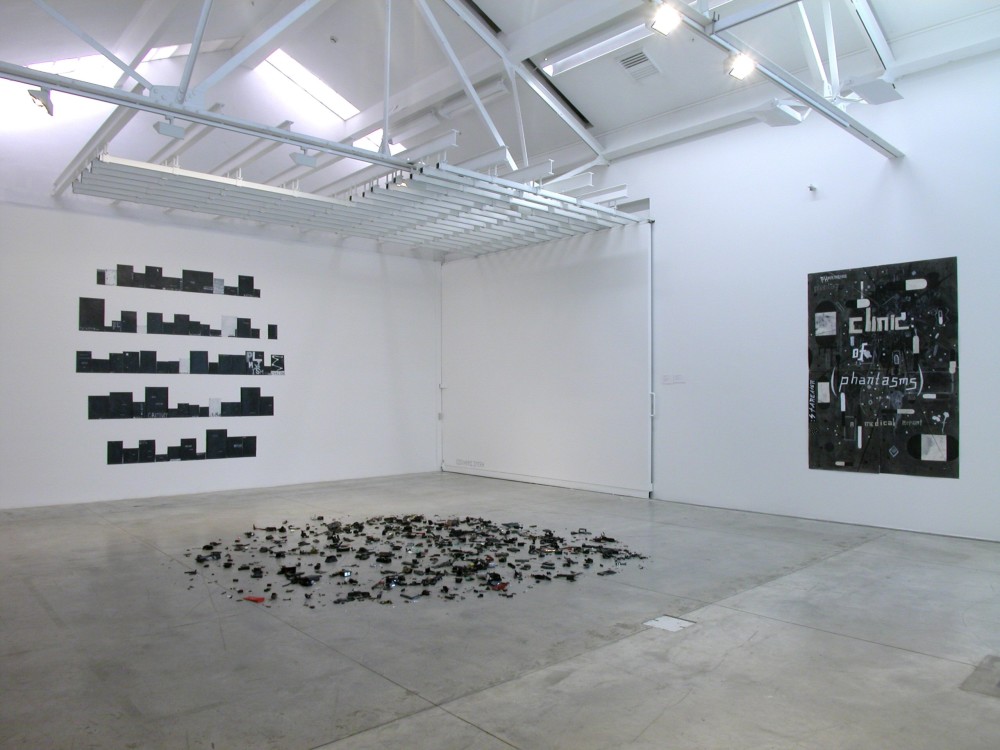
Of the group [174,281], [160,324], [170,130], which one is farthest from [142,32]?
[160,324]

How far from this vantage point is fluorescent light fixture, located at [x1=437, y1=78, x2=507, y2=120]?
8.83 m

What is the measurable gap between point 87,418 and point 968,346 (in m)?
9.80

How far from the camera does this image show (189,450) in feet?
31.3

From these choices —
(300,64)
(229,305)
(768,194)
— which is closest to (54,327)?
(229,305)

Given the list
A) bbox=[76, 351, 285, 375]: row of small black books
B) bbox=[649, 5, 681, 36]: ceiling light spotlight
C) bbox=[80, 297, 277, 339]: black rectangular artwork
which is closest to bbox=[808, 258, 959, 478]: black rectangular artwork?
bbox=[649, 5, 681, 36]: ceiling light spotlight

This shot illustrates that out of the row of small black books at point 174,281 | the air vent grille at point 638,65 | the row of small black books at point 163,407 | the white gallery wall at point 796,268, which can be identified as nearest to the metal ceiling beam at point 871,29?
the white gallery wall at point 796,268

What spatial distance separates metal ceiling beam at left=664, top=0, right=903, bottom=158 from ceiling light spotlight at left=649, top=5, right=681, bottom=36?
0.13 feet

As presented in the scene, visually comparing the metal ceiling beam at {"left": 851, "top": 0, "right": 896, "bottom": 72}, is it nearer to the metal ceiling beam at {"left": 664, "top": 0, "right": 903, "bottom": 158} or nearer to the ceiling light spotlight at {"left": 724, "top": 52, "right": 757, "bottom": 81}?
the metal ceiling beam at {"left": 664, "top": 0, "right": 903, "bottom": 158}

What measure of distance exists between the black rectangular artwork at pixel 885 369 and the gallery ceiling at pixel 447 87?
1413 mm

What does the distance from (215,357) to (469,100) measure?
489 centimetres

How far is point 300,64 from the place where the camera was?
986 centimetres

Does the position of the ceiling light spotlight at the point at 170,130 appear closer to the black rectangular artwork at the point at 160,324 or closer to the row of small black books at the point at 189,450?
the black rectangular artwork at the point at 160,324

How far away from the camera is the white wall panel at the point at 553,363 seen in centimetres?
952

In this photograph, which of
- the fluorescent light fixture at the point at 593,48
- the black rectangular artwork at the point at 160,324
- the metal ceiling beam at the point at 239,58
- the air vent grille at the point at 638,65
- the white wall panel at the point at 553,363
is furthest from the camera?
the white wall panel at the point at 553,363
